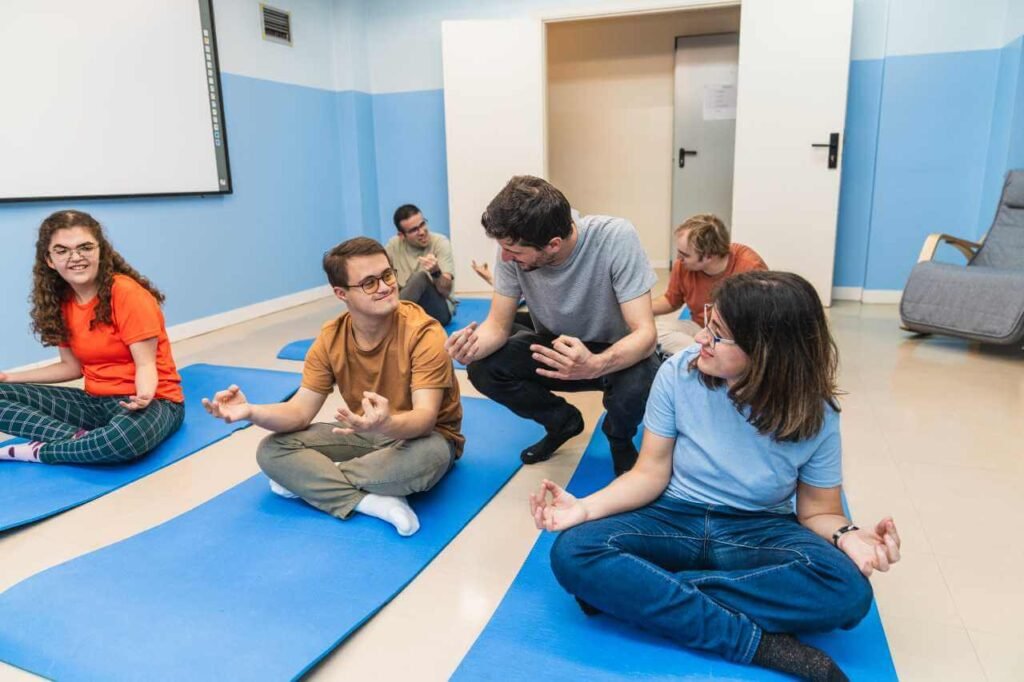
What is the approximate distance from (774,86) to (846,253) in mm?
1365

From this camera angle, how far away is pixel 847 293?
5.26m

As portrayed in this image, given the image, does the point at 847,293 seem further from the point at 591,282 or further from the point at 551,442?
the point at 591,282

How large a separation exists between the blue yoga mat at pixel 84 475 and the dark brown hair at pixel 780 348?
6.72 ft

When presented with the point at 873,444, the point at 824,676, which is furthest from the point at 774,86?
the point at 824,676

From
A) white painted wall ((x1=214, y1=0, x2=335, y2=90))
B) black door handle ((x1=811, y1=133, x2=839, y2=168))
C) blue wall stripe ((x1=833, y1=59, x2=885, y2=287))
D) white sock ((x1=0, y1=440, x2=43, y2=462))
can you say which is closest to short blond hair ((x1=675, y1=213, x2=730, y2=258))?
white sock ((x1=0, y1=440, x2=43, y2=462))

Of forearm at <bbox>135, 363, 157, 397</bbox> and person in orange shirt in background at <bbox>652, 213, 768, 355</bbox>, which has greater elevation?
person in orange shirt in background at <bbox>652, 213, 768, 355</bbox>

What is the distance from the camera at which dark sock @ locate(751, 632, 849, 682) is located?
130 centimetres

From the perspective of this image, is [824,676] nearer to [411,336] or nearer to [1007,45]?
[411,336]

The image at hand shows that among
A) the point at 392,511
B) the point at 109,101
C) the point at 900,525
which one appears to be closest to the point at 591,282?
the point at 392,511

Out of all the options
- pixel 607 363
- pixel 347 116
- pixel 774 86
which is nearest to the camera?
pixel 607 363

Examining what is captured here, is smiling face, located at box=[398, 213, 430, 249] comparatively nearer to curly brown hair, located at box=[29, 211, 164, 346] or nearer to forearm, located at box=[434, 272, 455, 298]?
forearm, located at box=[434, 272, 455, 298]

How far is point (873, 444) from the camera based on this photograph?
254 cm

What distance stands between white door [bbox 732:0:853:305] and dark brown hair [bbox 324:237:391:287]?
3803 millimetres

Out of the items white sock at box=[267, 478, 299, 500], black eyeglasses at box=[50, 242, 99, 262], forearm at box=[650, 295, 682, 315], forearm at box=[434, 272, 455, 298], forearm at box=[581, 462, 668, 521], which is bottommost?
white sock at box=[267, 478, 299, 500]
